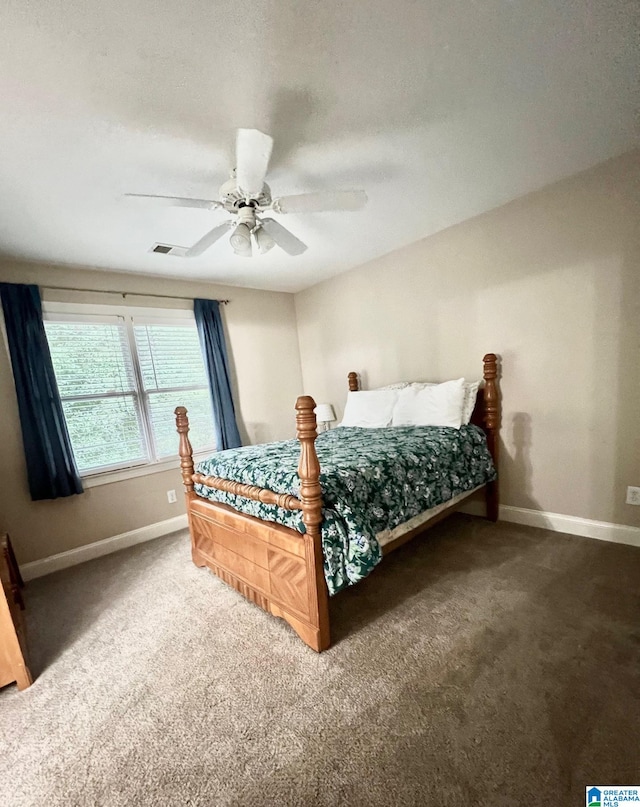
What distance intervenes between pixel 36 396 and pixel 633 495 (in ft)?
14.2

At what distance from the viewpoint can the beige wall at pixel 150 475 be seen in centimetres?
258

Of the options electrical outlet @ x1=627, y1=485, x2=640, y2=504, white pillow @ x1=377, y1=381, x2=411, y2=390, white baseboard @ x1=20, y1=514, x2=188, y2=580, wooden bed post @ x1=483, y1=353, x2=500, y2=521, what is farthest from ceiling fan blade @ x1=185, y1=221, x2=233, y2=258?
electrical outlet @ x1=627, y1=485, x2=640, y2=504

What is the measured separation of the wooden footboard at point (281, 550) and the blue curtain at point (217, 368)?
124 centimetres

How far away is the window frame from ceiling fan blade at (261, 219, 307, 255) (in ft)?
6.12

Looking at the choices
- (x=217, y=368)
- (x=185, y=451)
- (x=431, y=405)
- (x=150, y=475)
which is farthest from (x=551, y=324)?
(x=150, y=475)

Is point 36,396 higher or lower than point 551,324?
lower

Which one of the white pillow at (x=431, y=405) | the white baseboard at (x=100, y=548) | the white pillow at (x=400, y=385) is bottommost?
the white baseboard at (x=100, y=548)

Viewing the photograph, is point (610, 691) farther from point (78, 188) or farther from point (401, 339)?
point (78, 188)

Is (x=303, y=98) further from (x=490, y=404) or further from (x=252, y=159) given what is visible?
(x=490, y=404)

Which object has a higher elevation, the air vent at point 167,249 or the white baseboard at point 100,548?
the air vent at point 167,249

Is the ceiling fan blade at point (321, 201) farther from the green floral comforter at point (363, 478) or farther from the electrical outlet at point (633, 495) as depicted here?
the electrical outlet at point (633, 495)

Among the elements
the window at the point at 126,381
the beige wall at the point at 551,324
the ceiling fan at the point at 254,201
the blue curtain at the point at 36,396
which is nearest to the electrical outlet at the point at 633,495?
the beige wall at the point at 551,324

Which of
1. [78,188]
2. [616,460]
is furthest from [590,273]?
[78,188]

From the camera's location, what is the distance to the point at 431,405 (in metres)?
2.79
